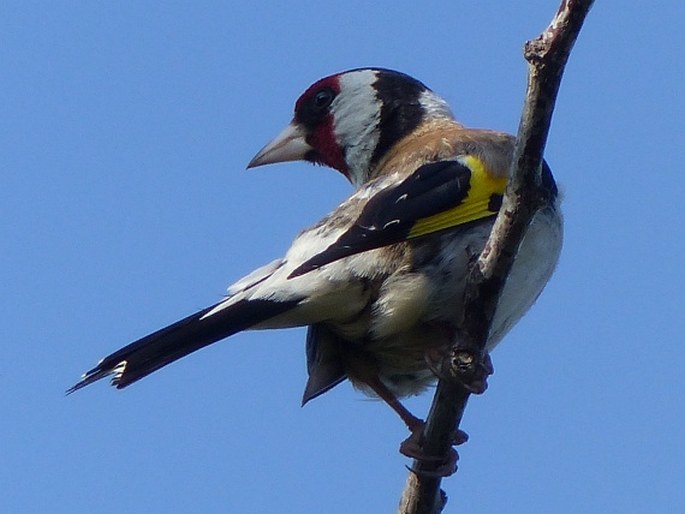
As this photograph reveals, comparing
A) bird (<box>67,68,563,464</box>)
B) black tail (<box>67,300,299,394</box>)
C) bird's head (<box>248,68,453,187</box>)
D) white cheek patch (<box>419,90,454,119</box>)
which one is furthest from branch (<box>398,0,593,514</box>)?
white cheek patch (<box>419,90,454,119</box>)

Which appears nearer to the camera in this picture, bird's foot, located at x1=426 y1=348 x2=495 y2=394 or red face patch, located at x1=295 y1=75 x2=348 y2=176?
bird's foot, located at x1=426 y1=348 x2=495 y2=394

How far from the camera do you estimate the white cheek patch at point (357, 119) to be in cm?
614

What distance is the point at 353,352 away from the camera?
4.98 meters

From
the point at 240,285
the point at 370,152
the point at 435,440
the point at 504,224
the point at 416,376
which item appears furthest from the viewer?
the point at 370,152

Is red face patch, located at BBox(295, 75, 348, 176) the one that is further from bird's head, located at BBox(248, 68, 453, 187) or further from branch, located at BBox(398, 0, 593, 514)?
branch, located at BBox(398, 0, 593, 514)

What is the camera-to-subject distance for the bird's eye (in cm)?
648

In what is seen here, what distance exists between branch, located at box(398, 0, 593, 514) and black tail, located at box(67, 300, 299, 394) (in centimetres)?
65

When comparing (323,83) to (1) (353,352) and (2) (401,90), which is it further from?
(1) (353,352)

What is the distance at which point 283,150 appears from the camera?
258 inches

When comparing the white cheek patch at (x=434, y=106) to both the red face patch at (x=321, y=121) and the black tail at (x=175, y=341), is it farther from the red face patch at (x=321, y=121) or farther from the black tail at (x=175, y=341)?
the black tail at (x=175, y=341)

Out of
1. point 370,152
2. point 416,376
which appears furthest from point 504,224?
point 370,152

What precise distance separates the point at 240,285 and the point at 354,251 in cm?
53

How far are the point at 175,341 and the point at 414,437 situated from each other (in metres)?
0.95

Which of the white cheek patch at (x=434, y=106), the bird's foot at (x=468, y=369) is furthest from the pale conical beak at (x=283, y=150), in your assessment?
the bird's foot at (x=468, y=369)
